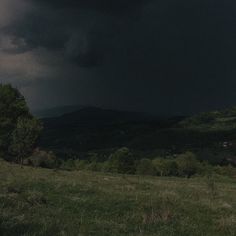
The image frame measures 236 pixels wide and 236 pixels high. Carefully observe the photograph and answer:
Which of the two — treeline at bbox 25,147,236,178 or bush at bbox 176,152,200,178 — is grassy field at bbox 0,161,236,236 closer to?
treeline at bbox 25,147,236,178

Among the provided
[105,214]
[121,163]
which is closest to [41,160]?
[121,163]

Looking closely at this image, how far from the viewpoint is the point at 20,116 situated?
96.8 meters

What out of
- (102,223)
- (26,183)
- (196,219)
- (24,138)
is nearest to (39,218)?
(102,223)

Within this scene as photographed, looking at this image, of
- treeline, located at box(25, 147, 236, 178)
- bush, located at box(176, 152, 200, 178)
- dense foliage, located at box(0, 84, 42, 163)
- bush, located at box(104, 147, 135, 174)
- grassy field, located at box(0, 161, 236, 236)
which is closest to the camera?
grassy field, located at box(0, 161, 236, 236)

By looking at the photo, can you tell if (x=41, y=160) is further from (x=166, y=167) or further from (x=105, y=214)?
(x=105, y=214)

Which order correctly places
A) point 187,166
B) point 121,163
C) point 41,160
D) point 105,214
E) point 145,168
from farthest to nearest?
point 187,166 < point 145,168 < point 121,163 < point 41,160 < point 105,214

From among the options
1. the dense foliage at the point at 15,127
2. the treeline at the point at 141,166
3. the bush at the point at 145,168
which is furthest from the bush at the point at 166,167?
the dense foliage at the point at 15,127

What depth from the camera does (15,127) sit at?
94.5 metres

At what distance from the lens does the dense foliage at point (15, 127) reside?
89812 mm

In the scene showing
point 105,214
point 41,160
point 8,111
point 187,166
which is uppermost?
point 8,111

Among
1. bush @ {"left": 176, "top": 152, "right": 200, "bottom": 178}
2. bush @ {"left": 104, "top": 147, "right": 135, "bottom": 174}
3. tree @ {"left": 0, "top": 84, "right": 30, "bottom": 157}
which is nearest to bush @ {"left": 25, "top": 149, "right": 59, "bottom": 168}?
tree @ {"left": 0, "top": 84, "right": 30, "bottom": 157}

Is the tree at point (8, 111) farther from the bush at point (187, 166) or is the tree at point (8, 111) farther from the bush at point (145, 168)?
the bush at point (187, 166)

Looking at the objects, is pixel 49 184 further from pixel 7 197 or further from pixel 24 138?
pixel 24 138

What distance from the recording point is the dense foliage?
295ft
